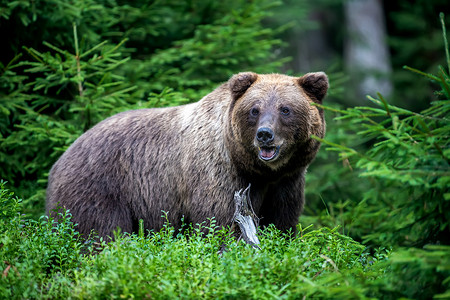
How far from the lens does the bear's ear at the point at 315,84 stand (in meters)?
6.34

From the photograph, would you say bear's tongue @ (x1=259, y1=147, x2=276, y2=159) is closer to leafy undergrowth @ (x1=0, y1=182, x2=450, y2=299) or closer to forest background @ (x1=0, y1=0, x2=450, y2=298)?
forest background @ (x1=0, y1=0, x2=450, y2=298)

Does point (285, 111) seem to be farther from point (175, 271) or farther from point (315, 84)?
point (175, 271)

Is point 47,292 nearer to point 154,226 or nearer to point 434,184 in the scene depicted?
point 154,226

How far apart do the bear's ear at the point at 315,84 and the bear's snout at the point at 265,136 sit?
0.96m

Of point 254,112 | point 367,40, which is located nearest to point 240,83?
point 254,112

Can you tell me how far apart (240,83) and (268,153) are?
102 centimetres

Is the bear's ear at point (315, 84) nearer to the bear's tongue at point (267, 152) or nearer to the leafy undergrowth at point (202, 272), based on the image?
the bear's tongue at point (267, 152)

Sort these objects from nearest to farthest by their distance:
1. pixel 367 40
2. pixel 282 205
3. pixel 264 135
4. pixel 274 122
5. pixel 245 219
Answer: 1. pixel 245 219
2. pixel 264 135
3. pixel 274 122
4. pixel 282 205
5. pixel 367 40

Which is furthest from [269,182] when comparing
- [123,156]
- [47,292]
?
[47,292]

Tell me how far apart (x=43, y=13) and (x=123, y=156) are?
3.26 meters

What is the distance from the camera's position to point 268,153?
589 centimetres

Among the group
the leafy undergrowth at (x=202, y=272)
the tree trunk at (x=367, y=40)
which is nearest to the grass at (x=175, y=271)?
the leafy undergrowth at (x=202, y=272)

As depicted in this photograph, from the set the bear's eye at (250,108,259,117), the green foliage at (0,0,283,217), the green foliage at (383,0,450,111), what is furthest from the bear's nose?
the green foliage at (383,0,450,111)

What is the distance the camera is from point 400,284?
3.93m
